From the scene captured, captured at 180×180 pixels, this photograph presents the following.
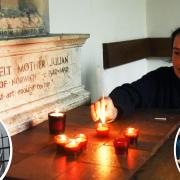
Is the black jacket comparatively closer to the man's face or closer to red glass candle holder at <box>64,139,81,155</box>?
the man's face

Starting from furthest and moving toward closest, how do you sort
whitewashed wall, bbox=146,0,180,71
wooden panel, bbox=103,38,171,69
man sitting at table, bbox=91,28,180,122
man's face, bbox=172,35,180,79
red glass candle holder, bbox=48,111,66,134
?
1. whitewashed wall, bbox=146,0,180,71
2. wooden panel, bbox=103,38,171,69
3. man's face, bbox=172,35,180,79
4. man sitting at table, bbox=91,28,180,122
5. red glass candle holder, bbox=48,111,66,134

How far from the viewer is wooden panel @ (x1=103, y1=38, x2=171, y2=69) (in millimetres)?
2518

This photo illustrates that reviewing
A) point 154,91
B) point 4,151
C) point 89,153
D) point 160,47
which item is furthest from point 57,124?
point 160,47

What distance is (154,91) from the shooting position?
69.5 inches

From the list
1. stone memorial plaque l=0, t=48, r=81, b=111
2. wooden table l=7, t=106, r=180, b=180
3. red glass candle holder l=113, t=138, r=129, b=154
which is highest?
stone memorial plaque l=0, t=48, r=81, b=111

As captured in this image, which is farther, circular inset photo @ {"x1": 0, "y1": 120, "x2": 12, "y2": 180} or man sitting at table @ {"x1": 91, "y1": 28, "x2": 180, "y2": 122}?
man sitting at table @ {"x1": 91, "y1": 28, "x2": 180, "y2": 122}

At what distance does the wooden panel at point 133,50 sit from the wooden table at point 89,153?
1.04 meters

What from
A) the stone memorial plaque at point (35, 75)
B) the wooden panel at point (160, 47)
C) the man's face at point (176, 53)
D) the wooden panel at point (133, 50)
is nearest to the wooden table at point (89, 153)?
the stone memorial plaque at point (35, 75)

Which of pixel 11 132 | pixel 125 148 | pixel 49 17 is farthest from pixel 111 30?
pixel 125 148

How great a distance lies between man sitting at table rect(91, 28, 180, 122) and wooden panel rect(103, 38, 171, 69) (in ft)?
2.38

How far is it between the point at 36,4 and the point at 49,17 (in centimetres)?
22

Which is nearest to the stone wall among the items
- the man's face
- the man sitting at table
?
the man sitting at table

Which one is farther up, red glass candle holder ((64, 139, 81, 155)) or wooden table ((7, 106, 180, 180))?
red glass candle holder ((64, 139, 81, 155))

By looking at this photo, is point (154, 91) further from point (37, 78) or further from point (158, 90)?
point (37, 78)
